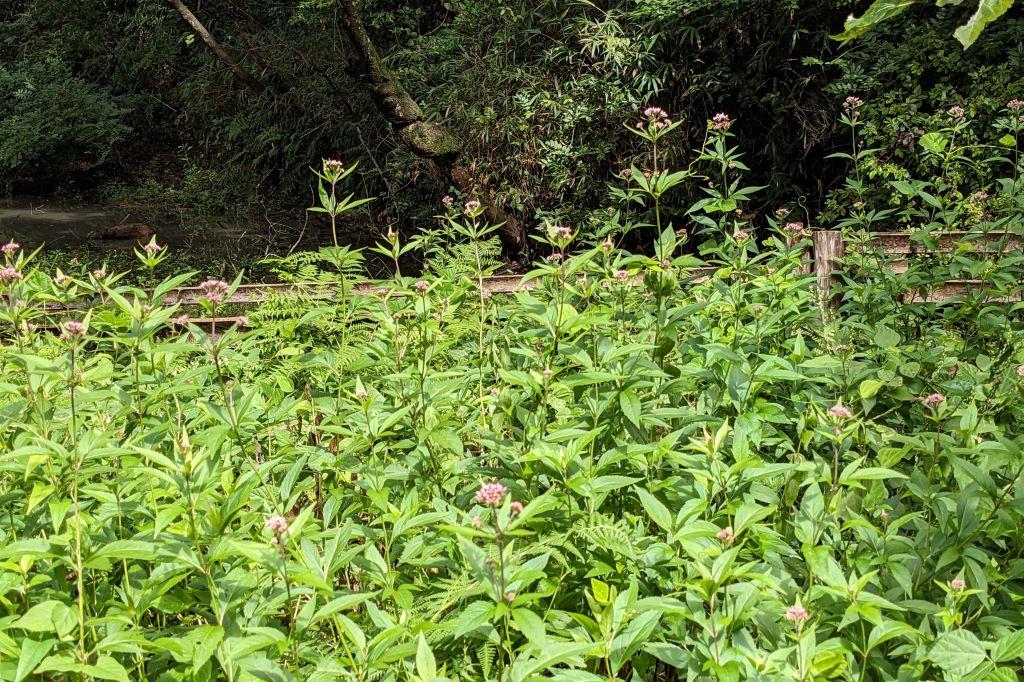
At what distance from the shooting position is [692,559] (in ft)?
5.59

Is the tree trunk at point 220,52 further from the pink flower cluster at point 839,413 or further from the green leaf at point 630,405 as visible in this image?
the pink flower cluster at point 839,413

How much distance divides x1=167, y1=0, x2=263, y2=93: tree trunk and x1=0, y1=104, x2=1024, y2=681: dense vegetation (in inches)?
352

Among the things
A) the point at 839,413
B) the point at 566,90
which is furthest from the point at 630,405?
the point at 566,90

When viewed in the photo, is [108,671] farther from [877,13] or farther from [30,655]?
[877,13]

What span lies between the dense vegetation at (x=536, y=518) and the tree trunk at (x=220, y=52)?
895 cm

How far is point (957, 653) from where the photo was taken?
1460mm

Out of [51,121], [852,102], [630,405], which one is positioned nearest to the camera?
[630,405]

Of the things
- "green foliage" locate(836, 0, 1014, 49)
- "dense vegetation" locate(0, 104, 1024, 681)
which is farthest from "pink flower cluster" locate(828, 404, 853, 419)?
"green foliage" locate(836, 0, 1014, 49)

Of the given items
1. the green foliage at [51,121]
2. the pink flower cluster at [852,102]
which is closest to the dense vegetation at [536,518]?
the pink flower cluster at [852,102]

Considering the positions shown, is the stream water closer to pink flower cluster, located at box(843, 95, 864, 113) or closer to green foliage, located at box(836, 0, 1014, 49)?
pink flower cluster, located at box(843, 95, 864, 113)

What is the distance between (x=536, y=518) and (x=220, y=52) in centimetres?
1033

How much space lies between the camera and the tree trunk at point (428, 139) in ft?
23.6

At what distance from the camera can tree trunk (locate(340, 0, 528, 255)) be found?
7.21 meters

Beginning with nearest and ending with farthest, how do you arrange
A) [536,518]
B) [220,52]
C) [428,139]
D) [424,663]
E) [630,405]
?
[424,663]
[536,518]
[630,405]
[428,139]
[220,52]
